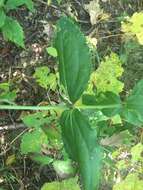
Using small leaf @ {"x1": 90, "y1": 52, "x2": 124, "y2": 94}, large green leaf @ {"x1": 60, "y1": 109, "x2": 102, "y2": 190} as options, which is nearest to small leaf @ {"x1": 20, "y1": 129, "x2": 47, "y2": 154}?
small leaf @ {"x1": 90, "y1": 52, "x2": 124, "y2": 94}

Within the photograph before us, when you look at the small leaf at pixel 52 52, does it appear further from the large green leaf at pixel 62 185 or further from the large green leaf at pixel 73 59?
the large green leaf at pixel 73 59

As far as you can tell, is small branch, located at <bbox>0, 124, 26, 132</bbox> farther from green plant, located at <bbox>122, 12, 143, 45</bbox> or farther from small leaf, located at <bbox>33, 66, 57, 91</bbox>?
green plant, located at <bbox>122, 12, 143, 45</bbox>

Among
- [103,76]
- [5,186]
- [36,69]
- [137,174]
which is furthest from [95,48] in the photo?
[5,186]

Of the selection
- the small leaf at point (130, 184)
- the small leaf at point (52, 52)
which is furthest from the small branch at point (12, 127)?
the small leaf at point (130, 184)

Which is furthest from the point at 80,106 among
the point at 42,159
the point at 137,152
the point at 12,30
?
the point at 137,152

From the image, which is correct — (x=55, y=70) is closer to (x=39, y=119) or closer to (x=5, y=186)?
(x=39, y=119)

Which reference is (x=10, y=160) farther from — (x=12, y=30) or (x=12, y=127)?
(x=12, y=30)
